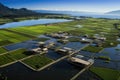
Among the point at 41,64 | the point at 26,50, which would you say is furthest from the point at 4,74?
the point at 26,50

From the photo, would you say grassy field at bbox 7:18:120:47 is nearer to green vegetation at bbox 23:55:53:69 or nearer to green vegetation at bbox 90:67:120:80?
green vegetation at bbox 90:67:120:80

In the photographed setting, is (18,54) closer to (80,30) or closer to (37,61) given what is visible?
(37,61)

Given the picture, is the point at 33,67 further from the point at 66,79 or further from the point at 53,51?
the point at 53,51

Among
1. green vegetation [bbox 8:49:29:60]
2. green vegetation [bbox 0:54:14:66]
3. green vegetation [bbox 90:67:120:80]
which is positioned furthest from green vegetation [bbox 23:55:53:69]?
green vegetation [bbox 90:67:120:80]

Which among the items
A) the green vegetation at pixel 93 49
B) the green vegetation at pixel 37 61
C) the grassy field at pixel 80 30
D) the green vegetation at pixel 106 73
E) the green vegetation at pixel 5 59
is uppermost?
the grassy field at pixel 80 30

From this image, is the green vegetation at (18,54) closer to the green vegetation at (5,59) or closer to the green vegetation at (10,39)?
the green vegetation at (5,59)

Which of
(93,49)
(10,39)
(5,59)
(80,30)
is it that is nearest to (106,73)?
(93,49)

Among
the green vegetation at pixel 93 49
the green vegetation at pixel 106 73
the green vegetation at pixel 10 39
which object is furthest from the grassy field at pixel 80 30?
the green vegetation at pixel 106 73

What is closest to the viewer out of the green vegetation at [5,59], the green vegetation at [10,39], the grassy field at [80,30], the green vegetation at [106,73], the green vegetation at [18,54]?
the green vegetation at [106,73]
